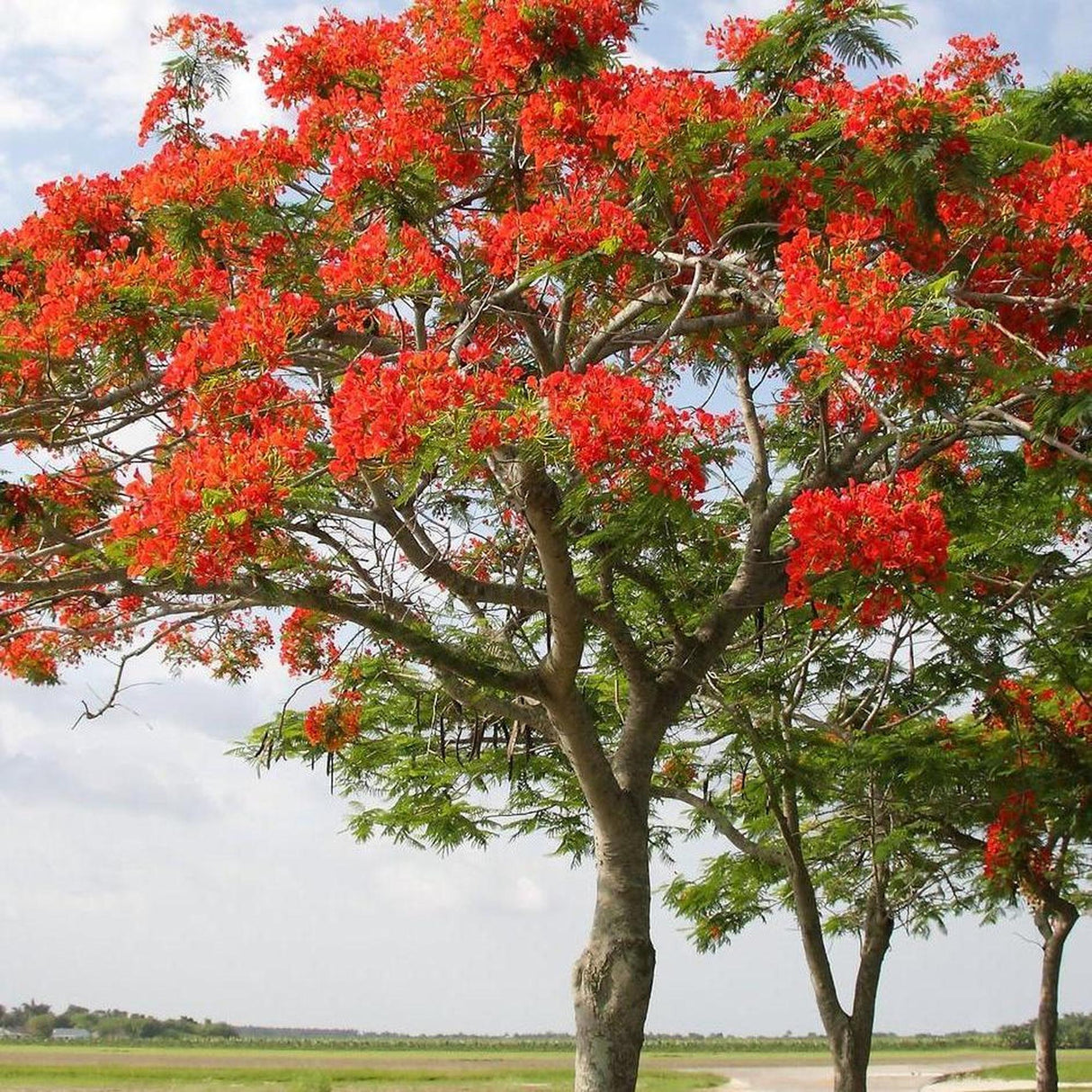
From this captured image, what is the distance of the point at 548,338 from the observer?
31.9ft

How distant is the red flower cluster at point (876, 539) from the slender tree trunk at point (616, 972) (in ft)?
10.3

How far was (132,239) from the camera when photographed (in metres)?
8.21

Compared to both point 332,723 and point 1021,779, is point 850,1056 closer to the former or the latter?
point 1021,779

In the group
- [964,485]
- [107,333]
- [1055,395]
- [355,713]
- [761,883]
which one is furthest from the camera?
[761,883]

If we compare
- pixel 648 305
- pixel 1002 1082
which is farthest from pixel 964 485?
pixel 1002 1082

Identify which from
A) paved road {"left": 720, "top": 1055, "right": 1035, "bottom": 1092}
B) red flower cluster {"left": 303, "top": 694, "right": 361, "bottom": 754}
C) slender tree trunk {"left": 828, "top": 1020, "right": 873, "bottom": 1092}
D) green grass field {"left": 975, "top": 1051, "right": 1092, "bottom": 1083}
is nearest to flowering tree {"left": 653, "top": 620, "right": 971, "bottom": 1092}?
slender tree trunk {"left": 828, "top": 1020, "right": 873, "bottom": 1092}

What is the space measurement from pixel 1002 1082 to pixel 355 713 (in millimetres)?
19208

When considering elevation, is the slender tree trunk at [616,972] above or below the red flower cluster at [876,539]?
below

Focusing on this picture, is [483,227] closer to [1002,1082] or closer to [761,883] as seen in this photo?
[761,883]

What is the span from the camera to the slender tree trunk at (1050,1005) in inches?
546

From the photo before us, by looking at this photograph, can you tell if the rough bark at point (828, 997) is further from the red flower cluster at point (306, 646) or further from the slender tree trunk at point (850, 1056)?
the red flower cluster at point (306, 646)

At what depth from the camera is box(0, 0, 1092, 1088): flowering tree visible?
6211mm

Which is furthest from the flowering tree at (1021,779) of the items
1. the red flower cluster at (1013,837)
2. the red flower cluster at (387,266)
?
the red flower cluster at (387,266)

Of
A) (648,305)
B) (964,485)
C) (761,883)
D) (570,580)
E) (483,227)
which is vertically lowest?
(761,883)
